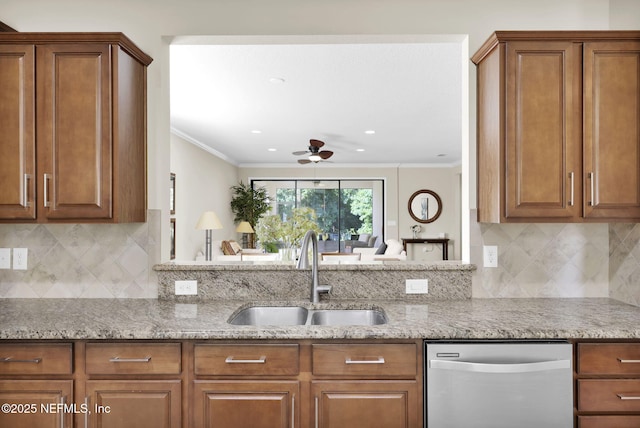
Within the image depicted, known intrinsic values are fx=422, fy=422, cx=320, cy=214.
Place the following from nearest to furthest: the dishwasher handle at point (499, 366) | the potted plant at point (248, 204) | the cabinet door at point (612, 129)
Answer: the dishwasher handle at point (499, 366)
the cabinet door at point (612, 129)
the potted plant at point (248, 204)

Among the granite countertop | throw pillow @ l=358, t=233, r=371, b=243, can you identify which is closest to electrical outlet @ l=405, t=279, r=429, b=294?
the granite countertop

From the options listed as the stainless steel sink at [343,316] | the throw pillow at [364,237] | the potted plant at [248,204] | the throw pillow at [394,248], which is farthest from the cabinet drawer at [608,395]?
the throw pillow at [364,237]

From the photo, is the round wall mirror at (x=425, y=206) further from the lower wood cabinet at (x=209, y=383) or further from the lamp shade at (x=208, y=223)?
the lower wood cabinet at (x=209, y=383)

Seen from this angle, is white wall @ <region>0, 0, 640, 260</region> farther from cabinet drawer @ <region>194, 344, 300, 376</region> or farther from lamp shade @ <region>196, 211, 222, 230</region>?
lamp shade @ <region>196, 211, 222, 230</region>

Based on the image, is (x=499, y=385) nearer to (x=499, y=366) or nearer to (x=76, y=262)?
(x=499, y=366)

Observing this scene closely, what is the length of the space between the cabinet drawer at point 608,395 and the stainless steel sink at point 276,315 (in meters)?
1.26

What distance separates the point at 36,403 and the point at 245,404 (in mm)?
852

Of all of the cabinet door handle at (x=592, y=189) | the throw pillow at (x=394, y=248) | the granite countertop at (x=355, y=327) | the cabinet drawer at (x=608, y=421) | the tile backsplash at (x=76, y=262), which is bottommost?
the cabinet drawer at (x=608, y=421)

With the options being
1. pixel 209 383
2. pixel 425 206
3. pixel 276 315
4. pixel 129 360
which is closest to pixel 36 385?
pixel 129 360

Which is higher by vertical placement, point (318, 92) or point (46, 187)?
point (318, 92)

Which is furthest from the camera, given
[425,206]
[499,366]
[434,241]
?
[425,206]

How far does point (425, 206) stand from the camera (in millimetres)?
10234

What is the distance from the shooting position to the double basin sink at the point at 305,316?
2.15 meters

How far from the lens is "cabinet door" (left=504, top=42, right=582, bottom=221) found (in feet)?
6.42
